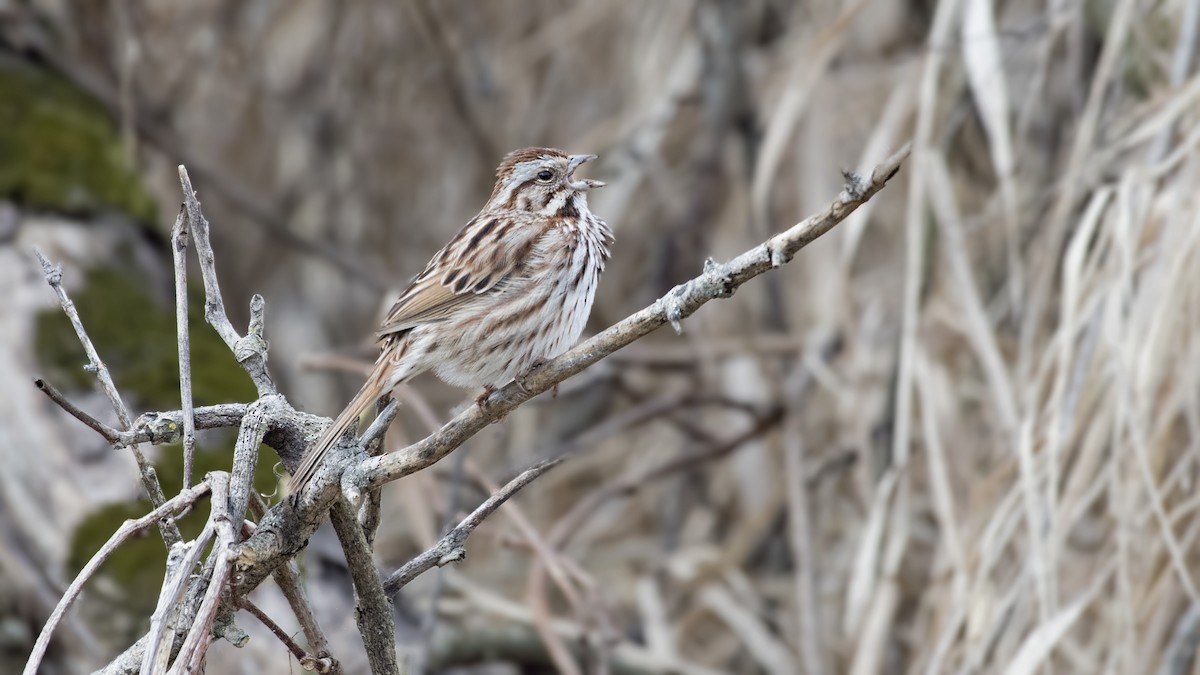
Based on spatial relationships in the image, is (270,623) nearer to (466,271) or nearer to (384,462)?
(384,462)

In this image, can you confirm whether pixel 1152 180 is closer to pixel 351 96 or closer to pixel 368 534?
pixel 368 534

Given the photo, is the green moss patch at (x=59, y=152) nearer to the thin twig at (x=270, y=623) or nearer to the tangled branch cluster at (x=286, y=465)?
the tangled branch cluster at (x=286, y=465)

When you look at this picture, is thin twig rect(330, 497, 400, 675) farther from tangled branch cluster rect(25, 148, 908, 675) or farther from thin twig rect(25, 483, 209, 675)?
thin twig rect(25, 483, 209, 675)

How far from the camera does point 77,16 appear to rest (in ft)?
17.2

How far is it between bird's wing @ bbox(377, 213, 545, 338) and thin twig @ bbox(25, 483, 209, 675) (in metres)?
1.49

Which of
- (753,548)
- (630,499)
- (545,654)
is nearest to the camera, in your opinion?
(545,654)

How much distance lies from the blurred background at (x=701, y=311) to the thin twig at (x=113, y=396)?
1.30m

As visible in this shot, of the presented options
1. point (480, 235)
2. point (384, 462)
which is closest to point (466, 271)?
point (480, 235)

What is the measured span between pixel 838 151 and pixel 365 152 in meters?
2.01

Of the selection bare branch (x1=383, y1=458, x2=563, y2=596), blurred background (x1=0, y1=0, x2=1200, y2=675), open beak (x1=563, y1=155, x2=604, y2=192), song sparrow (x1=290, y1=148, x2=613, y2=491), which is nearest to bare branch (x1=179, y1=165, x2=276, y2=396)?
bare branch (x1=383, y1=458, x2=563, y2=596)

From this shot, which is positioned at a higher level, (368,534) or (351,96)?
(351,96)

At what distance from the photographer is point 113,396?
1.58 m

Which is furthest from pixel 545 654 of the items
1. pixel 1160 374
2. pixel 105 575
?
pixel 1160 374

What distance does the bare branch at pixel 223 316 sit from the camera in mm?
1762
